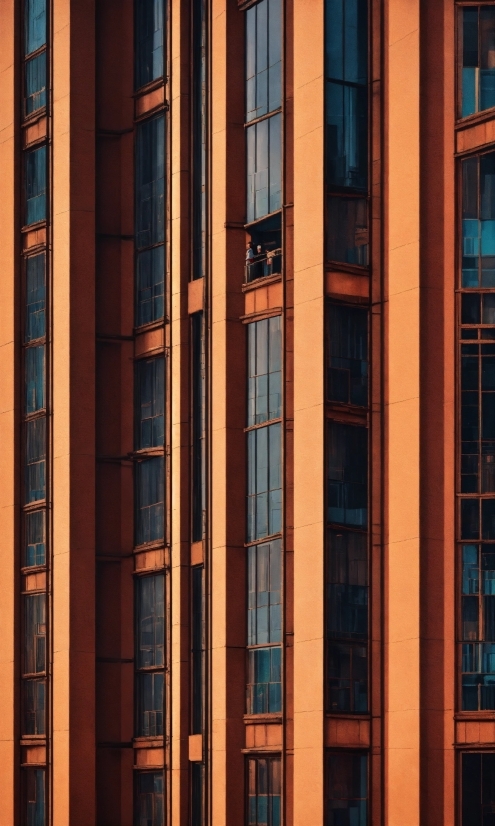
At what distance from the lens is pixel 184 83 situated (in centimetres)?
5706

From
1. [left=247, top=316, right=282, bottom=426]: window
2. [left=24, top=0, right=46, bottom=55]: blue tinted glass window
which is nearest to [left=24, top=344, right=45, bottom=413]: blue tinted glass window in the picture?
[left=24, top=0, right=46, bottom=55]: blue tinted glass window

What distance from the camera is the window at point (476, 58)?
4716cm

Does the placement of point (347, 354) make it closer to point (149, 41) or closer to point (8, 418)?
point (149, 41)

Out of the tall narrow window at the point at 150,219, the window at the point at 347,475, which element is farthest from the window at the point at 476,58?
the tall narrow window at the point at 150,219

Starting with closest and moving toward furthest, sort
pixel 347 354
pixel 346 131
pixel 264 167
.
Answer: pixel 347 354
pixel 346 131
pixel 264 167

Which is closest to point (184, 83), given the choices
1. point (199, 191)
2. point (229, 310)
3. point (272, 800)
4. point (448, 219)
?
point (199, 191)

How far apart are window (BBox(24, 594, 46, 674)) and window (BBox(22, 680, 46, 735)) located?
43cm

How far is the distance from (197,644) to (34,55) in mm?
21036

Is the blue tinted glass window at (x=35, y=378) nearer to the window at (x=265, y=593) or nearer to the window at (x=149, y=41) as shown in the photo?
the window at (x=149, y=41)

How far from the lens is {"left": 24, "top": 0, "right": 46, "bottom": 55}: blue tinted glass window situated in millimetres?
63344

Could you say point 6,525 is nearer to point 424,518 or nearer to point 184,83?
point 184,83

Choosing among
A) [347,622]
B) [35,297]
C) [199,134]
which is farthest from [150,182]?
[347,622]

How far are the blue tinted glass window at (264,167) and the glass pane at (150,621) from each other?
11793 millimetres

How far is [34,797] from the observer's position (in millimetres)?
60250
